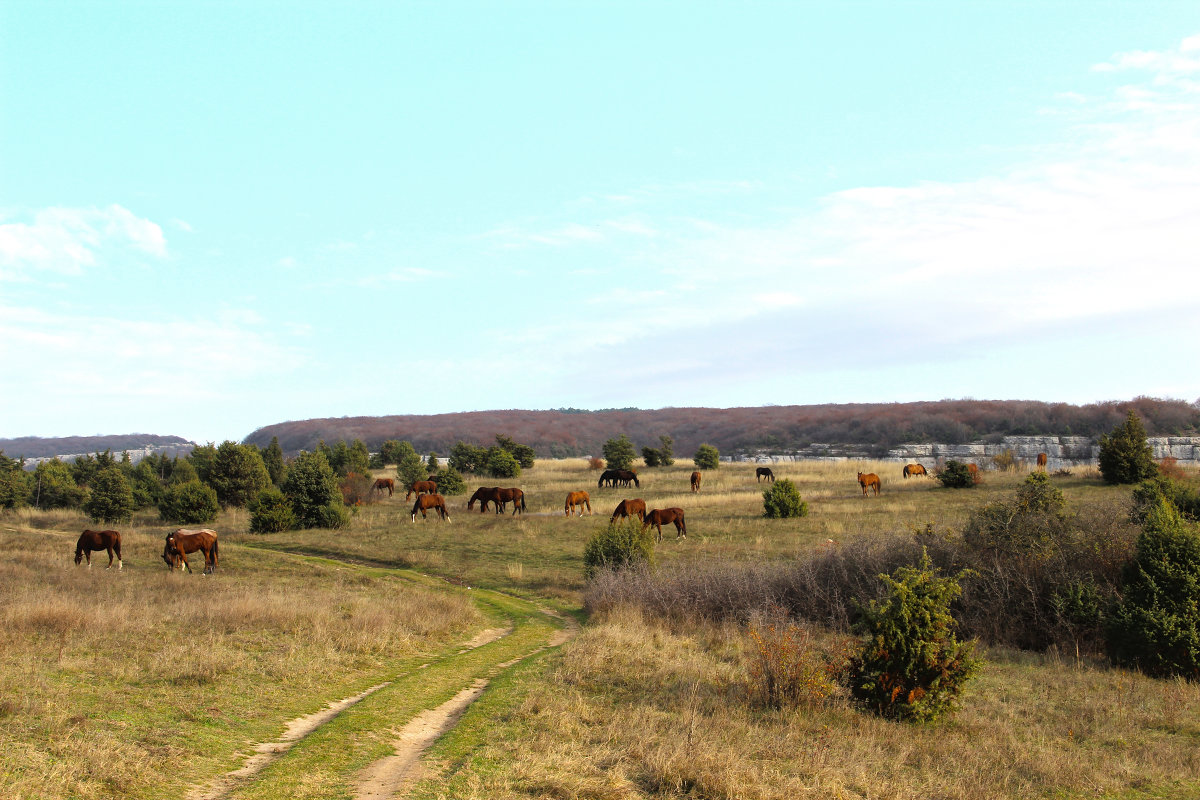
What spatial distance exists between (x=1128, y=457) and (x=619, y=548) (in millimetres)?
25952

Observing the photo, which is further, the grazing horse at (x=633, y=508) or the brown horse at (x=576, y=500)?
the brown horse at (x=576, y=500)

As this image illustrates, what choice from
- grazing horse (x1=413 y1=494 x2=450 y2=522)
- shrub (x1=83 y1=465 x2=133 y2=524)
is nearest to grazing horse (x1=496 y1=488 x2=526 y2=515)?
grazing horse (x1=413 y1=494 x2=450 y2=522)

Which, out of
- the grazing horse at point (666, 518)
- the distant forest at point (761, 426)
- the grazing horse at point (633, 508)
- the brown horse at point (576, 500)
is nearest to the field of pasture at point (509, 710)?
the grazing horse at point (666, 518)

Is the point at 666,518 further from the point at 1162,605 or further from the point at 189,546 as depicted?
the point at 1162,605

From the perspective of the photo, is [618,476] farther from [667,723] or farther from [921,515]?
[667,723]

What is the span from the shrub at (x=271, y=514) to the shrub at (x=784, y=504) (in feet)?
68.9

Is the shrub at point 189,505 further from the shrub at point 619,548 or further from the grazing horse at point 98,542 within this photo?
the shrub at point 619,548

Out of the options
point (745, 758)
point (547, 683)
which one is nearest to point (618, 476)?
point (547, 683)

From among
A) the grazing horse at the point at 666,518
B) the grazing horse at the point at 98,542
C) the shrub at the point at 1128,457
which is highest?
the shrub at the point at 1128,457

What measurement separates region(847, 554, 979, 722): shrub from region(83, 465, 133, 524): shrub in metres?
38.4

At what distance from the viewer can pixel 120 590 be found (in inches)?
682

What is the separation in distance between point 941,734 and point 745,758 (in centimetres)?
295

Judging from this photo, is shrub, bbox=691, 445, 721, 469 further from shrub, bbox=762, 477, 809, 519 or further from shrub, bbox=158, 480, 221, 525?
shrub, bbox=158, 480, 221, 525

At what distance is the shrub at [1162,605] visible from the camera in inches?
472
